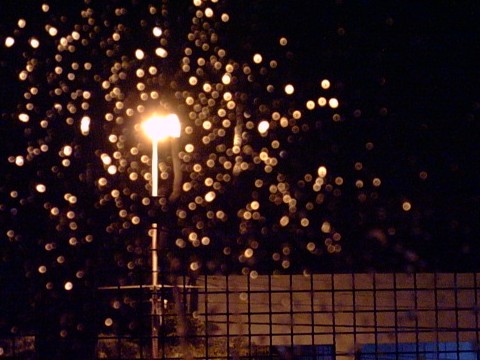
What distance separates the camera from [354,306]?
3375 millimetres

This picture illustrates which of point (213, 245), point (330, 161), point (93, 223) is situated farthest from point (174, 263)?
point (330, 161)

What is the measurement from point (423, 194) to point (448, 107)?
1.50 feet

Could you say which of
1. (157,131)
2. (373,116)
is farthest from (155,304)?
(373,116)

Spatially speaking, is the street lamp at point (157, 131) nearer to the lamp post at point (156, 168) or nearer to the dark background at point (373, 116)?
the lamp post at point (156, 168)

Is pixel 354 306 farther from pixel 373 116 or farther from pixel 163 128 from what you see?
pixel 163 128

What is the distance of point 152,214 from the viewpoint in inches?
139

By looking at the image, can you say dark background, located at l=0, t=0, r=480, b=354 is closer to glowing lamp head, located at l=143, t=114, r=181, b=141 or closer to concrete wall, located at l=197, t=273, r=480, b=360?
concrete wall, located at l=197, t=273, r=480, b=360

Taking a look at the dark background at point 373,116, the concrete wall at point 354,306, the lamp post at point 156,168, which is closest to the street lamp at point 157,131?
the lamp post at point 156,168

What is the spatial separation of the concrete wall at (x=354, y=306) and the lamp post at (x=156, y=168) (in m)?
0.23

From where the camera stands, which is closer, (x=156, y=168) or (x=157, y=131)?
(x=156, y=168)

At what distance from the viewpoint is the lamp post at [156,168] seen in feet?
11.3

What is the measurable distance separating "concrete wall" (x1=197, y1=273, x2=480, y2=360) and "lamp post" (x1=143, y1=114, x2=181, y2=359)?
227 mm

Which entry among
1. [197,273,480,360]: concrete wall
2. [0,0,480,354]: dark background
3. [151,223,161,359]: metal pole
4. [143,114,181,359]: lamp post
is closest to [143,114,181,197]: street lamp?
[143,114,181,359]: lamp post

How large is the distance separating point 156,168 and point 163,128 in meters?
0.24
